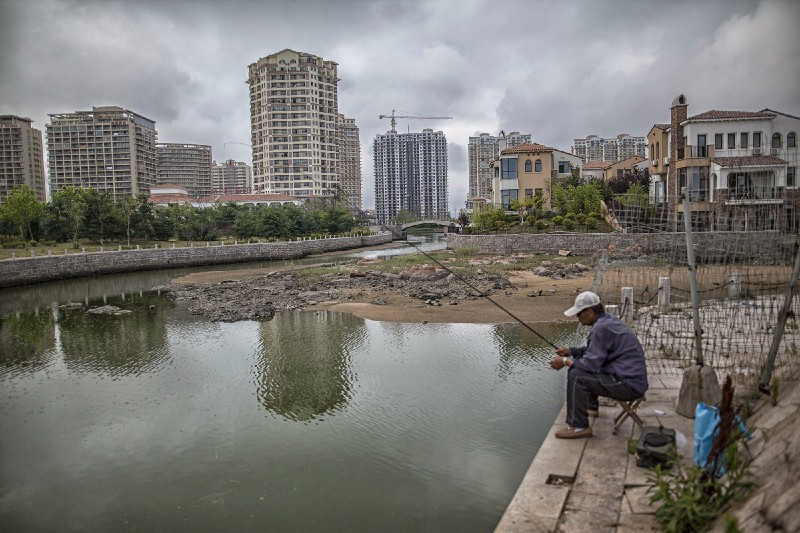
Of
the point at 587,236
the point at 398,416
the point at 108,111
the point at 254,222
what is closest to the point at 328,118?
the point at 108,111

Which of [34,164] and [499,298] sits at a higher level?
[34,164]

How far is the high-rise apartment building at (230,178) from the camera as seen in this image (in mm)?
172375

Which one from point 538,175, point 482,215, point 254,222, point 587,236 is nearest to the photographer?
point 587,236

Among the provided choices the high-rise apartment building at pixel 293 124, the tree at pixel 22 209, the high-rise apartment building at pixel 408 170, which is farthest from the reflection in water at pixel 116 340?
the high-rise apartment building at pixel 408 170

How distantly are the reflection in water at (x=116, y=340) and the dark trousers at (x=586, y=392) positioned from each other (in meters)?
10.7

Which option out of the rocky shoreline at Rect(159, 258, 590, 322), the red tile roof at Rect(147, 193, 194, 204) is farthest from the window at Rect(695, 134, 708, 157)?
the red tile roof at Rect(147, 193, 194, 204)

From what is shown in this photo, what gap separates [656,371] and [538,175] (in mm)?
46483

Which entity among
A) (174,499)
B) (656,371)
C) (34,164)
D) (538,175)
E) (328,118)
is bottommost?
(174,499)

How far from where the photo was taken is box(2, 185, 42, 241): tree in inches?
1825

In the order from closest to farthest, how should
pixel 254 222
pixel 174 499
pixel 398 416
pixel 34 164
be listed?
pixel 174 499
pixel 398 416
pixel 254 222
pixel 34 164

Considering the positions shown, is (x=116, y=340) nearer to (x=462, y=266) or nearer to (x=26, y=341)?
(x=26, y=341)

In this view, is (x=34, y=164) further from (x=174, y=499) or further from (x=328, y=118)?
(x=174, y=499)

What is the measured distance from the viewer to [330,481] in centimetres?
720

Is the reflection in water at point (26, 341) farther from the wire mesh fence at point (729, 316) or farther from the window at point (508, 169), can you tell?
the window at point (508, 169)
